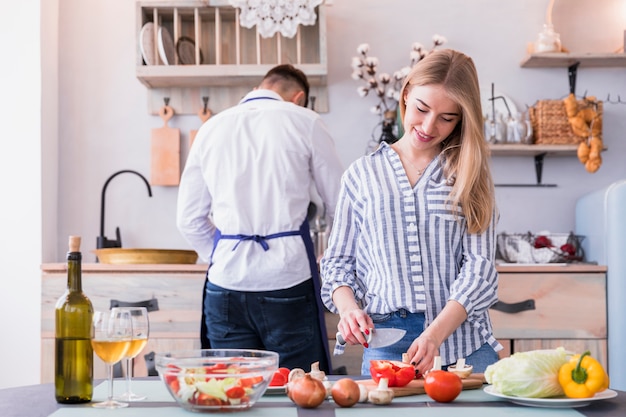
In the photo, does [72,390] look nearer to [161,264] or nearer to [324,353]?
[324,353]

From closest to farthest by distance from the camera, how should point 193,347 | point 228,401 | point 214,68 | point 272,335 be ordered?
point 228,401 < point 272,335 < point 193,347 < point 214,68

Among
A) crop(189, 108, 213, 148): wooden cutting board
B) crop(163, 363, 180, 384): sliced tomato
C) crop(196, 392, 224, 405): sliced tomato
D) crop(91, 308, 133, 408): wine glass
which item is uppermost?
crop(189, 108, 213, 148): wooden cutting board

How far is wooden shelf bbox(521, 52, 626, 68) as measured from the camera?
3557 millimetres

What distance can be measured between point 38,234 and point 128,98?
706mm

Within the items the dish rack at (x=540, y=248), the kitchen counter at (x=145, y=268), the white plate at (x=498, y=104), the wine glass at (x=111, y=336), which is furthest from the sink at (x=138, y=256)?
the wine glass at (x=111, y=336)

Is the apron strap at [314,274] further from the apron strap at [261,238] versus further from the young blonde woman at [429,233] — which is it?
the young blonde woman at [429,233]

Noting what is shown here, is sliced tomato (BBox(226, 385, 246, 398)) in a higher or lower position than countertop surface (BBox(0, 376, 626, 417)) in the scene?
higher

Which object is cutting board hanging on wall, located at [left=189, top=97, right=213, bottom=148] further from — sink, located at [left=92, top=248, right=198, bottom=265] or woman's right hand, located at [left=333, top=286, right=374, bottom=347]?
woman's right hand, located at [left=333, top=286, right=374, bottom=347]

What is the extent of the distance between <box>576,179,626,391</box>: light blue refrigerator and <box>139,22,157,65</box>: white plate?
1859 millimetres

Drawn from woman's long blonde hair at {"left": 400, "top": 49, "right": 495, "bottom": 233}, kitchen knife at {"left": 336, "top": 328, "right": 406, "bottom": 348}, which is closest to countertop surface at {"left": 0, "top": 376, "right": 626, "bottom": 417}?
kitchen knife at {"left": 336, "top": 328, "right": 406, "bottom": 348}

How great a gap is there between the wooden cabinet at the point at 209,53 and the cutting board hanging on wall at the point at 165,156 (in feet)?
0.37

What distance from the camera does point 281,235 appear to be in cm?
266

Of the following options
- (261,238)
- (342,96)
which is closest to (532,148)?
(342,96)

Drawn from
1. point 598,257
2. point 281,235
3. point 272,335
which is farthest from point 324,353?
point 598,257
